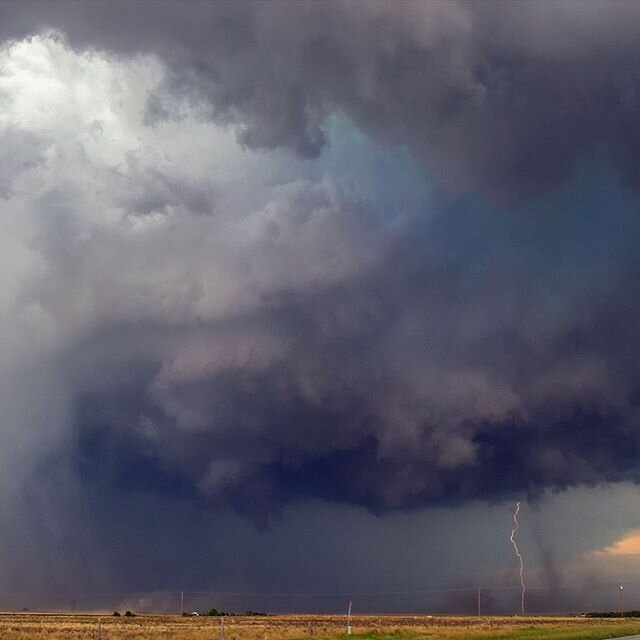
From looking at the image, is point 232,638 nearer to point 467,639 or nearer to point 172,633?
point 172,633

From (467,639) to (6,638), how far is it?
44866 millimetres

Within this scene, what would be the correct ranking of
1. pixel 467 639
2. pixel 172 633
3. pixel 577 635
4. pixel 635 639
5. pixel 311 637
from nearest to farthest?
pixel 635 639 < pixel 311 637 < pixel 467 639 < pixel 577 635 < pixel 172 633

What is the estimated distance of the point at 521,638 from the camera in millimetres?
85312

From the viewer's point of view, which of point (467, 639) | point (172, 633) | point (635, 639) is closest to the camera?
point (635, 639)

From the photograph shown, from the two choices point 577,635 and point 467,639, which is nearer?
point 467,639

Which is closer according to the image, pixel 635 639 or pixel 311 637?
pixel 635 639

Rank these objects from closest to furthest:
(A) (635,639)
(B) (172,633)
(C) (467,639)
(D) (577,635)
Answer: (A) (635,639) → (C) (467,639) → (D) (577,635) → (B) (172,633)

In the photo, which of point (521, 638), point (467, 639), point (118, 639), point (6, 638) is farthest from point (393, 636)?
point (6, 638)

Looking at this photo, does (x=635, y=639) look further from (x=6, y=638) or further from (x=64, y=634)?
(x=64, y=634)

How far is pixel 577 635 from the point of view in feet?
297

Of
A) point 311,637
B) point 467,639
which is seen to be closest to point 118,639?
point 311,637

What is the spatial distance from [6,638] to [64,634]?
1786 cm

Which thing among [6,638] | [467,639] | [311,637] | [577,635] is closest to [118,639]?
[6,638]

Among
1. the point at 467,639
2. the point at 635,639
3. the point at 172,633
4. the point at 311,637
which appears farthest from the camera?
the point at 172,633
